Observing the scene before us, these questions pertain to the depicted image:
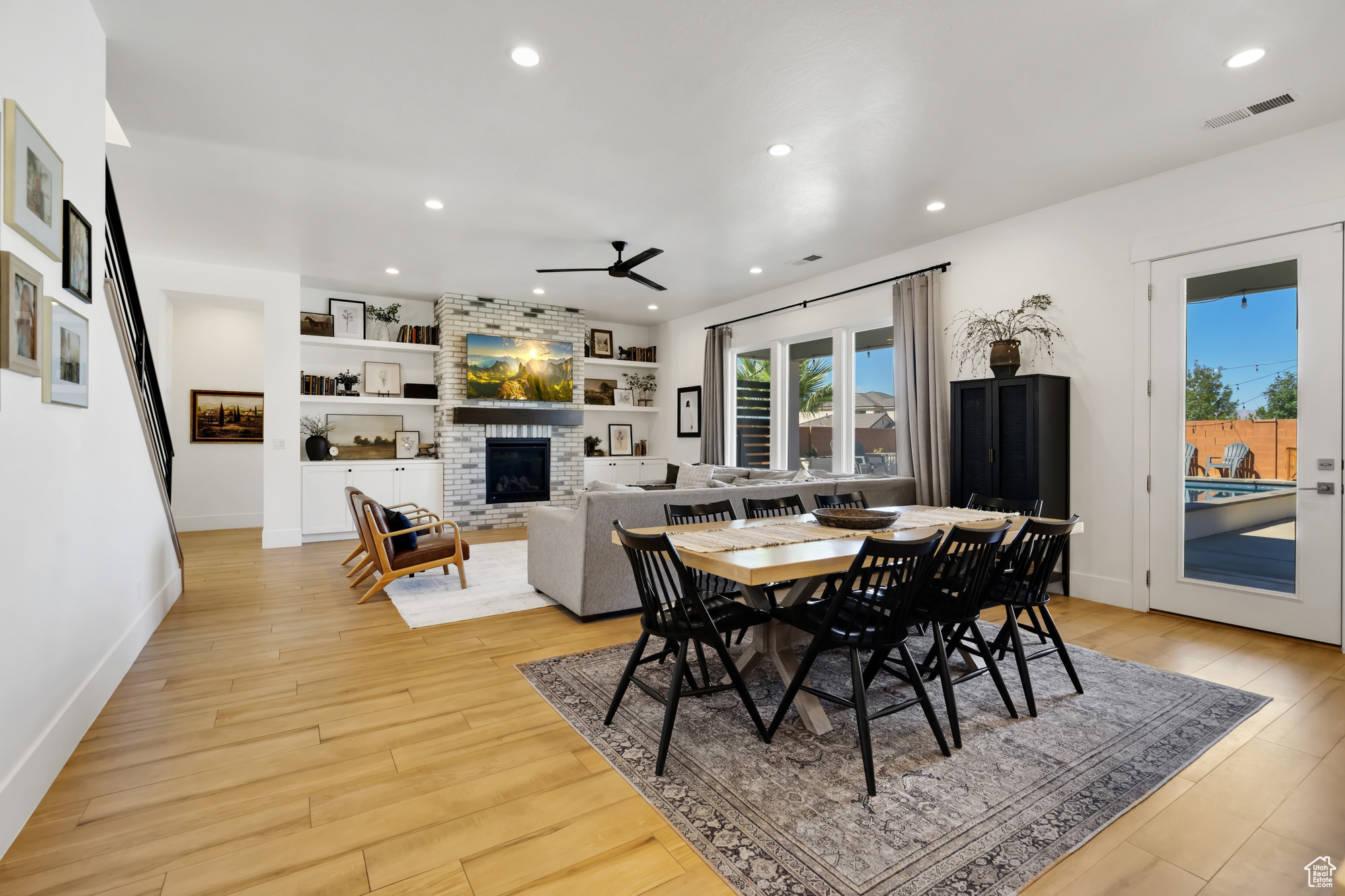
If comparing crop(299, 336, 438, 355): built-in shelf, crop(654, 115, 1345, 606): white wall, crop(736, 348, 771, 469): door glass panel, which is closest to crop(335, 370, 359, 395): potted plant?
crop(299, 336, 438, 355): built-in shelf

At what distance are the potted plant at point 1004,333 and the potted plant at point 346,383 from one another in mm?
6743

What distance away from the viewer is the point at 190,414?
756 centimetres

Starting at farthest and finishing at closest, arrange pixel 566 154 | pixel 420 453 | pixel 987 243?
1. pixel 420 453
2. pixel 987 243
3. pixel 566 154

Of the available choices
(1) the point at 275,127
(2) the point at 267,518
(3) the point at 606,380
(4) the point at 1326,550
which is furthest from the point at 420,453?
(4) the point at 1326,550

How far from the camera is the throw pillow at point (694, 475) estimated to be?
7023 mm

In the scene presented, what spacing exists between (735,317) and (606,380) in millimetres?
2489

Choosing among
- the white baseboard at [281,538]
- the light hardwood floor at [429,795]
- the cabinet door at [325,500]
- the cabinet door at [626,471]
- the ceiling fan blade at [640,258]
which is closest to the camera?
the light hardwood floor at [429,795]

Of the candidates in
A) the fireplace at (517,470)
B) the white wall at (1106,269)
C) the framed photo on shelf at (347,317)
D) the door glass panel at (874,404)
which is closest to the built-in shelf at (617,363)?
the fireplace at (517,470)

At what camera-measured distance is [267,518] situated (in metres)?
6.56

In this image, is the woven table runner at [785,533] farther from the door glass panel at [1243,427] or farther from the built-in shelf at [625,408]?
the built-in shelf at [625,408]

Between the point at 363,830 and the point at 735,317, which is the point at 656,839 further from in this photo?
the point at 735,317

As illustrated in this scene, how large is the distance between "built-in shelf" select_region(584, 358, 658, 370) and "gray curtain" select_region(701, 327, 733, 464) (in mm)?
1498

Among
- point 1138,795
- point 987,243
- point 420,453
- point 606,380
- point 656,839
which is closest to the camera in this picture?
point 656,839

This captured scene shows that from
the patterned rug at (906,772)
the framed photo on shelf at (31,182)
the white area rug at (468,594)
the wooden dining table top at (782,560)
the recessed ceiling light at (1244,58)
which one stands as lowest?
the patterned rug at (906,772)
